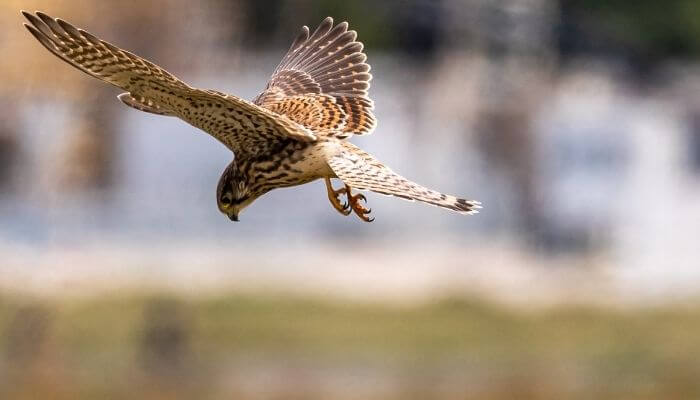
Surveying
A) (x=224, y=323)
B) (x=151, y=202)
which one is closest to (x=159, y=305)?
(x=224, y=323)

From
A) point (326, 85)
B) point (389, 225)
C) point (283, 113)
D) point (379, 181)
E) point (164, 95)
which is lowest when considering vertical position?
point (379, 181)

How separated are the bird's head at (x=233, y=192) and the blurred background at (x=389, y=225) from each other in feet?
48.1

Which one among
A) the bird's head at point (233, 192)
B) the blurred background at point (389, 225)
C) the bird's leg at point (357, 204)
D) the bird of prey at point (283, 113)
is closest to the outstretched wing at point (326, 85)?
the bird of prey at point (283, 113)

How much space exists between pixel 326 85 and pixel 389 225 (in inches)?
1079

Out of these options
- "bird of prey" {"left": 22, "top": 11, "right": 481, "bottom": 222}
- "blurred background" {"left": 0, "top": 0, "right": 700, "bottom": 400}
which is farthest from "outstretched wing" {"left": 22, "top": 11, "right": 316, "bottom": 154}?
"blurred background" {"left": 0, "top": 0, "right": 700, "bottom": 400}

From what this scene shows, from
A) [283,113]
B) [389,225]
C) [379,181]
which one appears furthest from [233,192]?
[389,225]

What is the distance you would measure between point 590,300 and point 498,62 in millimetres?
9017

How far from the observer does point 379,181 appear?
8.63 m

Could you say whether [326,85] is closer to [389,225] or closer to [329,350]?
[329,350]

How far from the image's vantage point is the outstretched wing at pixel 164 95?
859cm

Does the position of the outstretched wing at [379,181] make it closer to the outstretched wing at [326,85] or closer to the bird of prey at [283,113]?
the bird of prey at [283,113]

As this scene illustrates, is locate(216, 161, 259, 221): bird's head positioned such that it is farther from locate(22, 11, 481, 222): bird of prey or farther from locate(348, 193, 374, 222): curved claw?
locate(348, 193, 374, 222): curved claw

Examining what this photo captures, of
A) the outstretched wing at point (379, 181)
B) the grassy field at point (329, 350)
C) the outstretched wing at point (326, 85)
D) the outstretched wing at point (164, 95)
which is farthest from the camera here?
the grassy field at point (329, 350)

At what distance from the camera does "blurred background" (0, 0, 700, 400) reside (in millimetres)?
26281
